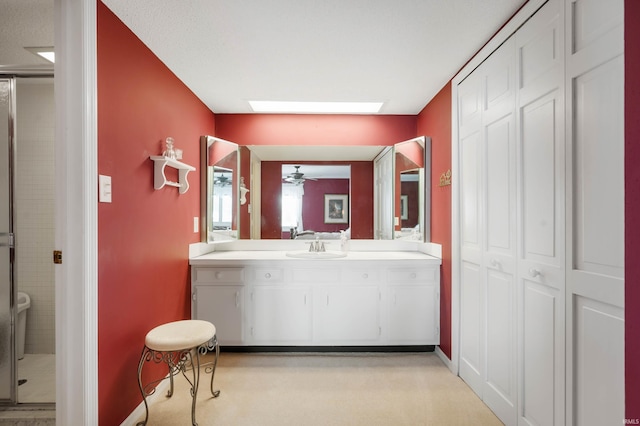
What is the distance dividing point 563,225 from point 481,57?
1.22 metres

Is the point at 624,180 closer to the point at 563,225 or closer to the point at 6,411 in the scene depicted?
the point at 563,225

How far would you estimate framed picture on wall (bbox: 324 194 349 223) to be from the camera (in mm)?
3213

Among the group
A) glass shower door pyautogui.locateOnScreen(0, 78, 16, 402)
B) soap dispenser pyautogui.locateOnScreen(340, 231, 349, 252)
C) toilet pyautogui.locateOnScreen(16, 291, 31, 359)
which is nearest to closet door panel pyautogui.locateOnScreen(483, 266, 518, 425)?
soap dispenser pyautogui.locateOnScreen(340, 231, 349, 252)

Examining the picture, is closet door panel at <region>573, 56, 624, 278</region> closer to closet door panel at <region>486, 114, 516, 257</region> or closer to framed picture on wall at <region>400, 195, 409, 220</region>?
closet door panel at <region>486, 114, 516, 257</region>

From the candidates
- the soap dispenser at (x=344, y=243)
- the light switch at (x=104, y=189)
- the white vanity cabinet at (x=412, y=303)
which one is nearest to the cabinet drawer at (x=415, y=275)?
the white vanity cabinet at (x=412, y=303)

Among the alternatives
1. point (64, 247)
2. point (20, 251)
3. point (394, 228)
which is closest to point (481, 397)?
point (394, 228)

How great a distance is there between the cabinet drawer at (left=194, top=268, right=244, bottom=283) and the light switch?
1204mm

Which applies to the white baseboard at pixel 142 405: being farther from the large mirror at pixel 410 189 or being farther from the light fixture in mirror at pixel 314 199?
the large mirror at pixel 410 189

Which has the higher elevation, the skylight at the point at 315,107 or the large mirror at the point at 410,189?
the skylight at the point at 315,107

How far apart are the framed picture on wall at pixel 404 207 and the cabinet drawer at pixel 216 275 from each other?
1.59m

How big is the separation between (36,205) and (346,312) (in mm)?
2631

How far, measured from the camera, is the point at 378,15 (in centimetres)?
170

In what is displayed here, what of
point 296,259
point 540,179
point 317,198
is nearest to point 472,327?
point 540,179

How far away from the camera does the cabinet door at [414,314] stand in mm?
2725
